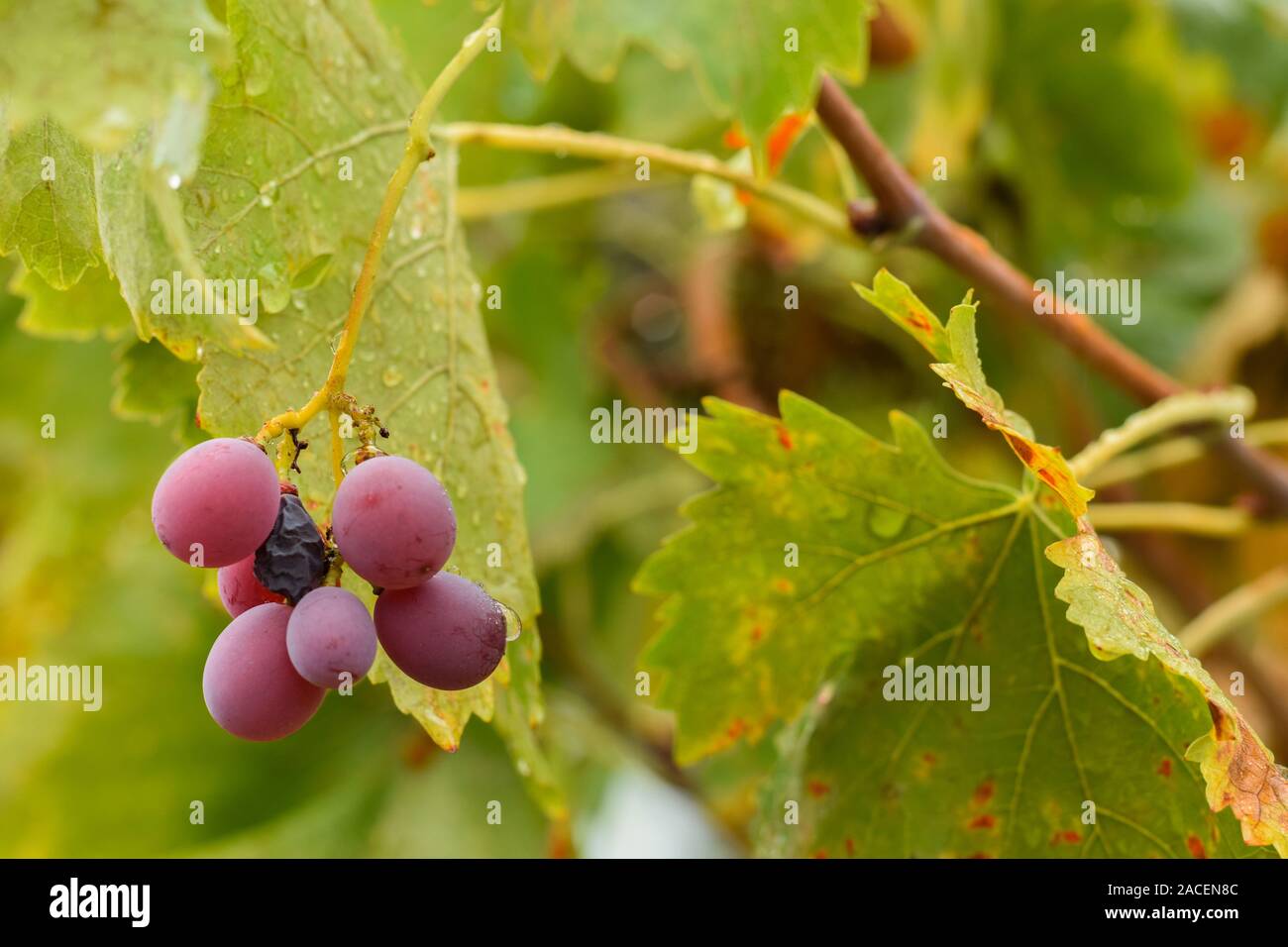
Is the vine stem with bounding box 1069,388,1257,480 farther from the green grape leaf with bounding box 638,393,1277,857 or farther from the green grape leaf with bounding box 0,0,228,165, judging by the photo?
→ the green grape leaf with bounding box 0,0,228,165

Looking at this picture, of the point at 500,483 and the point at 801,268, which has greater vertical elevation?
the point at 801,268

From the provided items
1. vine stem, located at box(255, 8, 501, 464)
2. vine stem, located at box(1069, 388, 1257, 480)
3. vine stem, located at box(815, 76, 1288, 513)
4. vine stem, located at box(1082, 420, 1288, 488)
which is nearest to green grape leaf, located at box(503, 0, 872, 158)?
vine stem, located at box(815, 76, 1288, 513)

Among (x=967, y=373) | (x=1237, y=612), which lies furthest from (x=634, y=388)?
(x=967, y=373)

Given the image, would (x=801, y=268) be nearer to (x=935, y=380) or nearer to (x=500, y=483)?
(x=935, y=380)

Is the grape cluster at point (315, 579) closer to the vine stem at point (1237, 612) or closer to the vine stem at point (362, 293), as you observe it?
the vine stem at point (362, 293)

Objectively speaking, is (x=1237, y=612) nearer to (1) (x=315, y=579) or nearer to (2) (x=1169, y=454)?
(2) (x=1169, y=454)

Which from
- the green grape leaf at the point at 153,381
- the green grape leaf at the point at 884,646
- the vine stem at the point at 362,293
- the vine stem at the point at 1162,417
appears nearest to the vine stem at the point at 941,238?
the vine stem at the point at 1162,417
